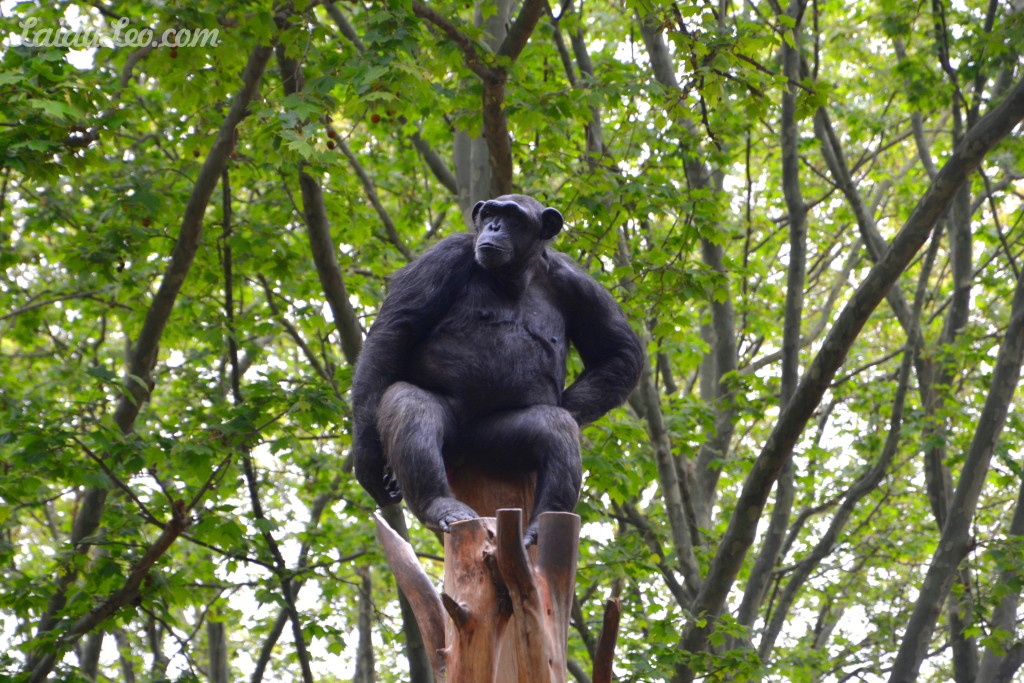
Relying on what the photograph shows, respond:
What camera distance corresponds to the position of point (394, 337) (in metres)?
4.39

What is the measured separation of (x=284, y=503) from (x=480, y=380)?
13.2 m

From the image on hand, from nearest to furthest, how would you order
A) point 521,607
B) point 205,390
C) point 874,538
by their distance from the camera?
1. point 521,607
2. point 205,390
3. point 874,538

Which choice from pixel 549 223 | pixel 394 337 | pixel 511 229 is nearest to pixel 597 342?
pixel 549 223

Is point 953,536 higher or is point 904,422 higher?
point 904,422

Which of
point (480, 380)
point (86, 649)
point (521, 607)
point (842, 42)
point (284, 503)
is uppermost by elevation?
point (842, 42)

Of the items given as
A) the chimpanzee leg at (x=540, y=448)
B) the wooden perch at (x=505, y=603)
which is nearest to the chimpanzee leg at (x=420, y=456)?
the wooden perch at (x=505, y=603)

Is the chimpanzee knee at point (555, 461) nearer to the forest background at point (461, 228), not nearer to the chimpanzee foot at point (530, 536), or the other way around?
the chimpanzee foot at point (530, 536)

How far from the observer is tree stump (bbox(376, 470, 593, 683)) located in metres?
3.76

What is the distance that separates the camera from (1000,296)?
42.3 feet

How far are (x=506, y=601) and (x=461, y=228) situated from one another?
9.50 meters

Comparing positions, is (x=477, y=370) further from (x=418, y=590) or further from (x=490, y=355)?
(x=418, y=590)

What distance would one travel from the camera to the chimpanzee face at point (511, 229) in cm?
424

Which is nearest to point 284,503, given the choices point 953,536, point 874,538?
point 874,538

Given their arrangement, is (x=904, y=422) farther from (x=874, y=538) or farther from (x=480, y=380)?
(x=480, y=380)
